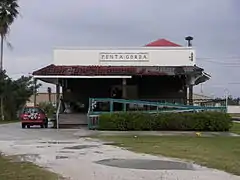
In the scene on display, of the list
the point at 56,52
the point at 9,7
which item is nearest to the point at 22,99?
the point at 9,7

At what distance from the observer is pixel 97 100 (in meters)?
34.3

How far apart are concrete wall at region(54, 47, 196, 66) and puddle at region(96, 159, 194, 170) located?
23.6m

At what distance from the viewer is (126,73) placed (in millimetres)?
35906

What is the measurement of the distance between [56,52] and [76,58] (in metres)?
1.47

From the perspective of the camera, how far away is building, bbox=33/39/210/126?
3612 centimetres

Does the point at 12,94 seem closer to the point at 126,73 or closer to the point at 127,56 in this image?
the point at 127,56

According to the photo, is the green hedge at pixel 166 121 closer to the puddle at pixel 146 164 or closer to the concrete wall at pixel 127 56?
the concrete wall at pixel 127 56

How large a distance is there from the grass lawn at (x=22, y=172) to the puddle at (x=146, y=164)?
203cm

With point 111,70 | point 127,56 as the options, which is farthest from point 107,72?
point 127,56

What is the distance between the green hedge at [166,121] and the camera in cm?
3278

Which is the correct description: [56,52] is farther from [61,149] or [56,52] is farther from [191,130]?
[61,149]

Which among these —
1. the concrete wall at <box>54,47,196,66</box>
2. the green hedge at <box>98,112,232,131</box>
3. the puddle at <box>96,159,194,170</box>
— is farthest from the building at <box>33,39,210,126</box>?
the puddle at <box>96,159,194,170</box>

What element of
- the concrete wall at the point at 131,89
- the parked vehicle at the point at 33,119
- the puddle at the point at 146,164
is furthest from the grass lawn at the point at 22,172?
the concrete wall at the point at 131,89

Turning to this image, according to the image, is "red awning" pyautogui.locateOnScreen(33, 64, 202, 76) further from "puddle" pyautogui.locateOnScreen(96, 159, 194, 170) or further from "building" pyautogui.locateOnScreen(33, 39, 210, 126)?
"puddle" pyautogui.locateOnScreen(96, 159, 194, 170)
